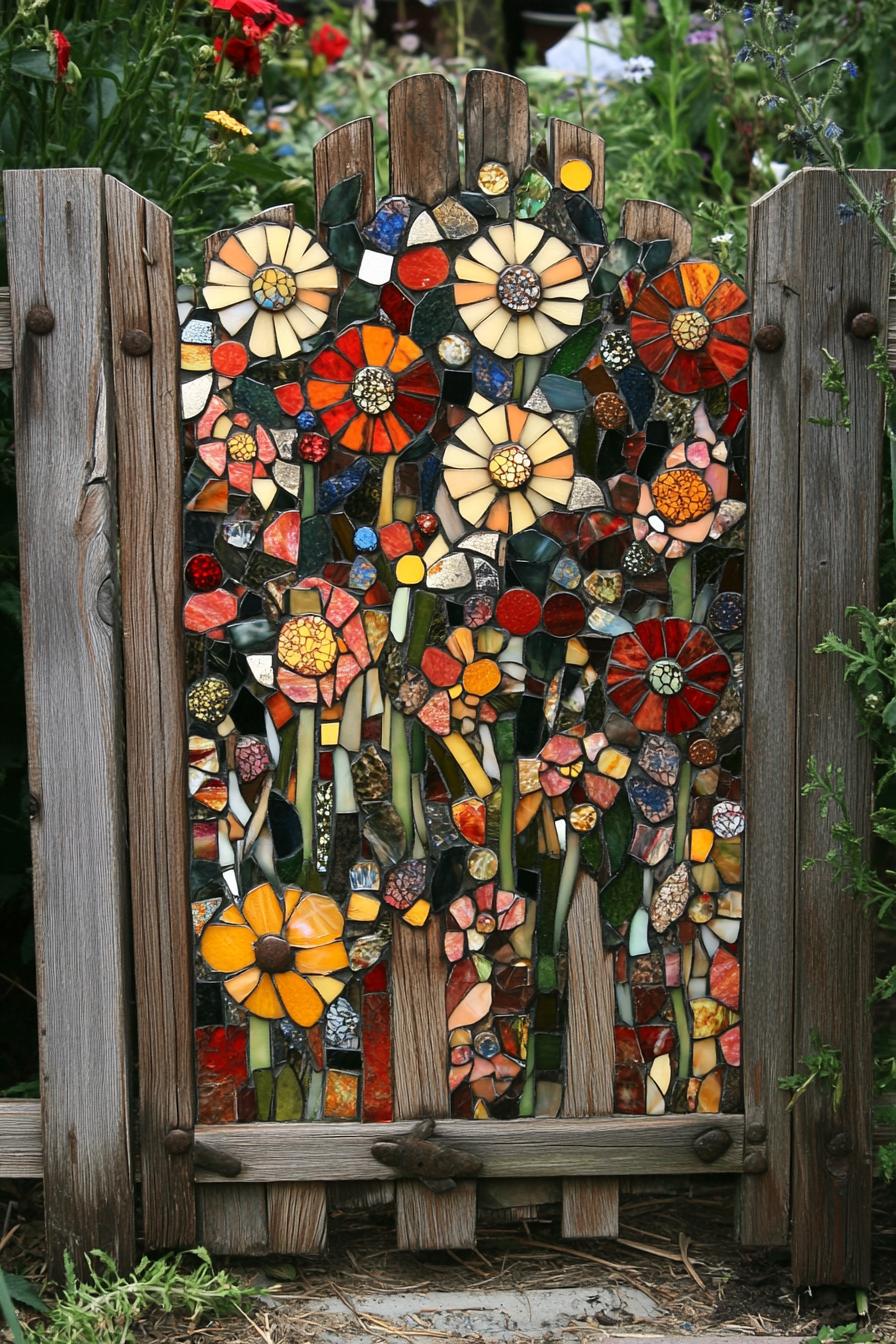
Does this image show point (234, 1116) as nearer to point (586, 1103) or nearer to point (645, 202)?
point (586, 1103)

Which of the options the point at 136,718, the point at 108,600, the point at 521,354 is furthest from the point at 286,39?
the point at 136,718

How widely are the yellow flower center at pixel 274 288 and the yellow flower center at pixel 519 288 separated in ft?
0.96

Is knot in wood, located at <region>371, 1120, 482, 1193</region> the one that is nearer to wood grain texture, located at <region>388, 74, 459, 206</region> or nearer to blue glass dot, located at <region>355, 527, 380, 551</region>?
blue glass dot, located at <region>355, 527, 380, 551</region>

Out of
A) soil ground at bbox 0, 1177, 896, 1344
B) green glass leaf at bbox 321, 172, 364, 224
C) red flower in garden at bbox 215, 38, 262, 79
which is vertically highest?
red flower in garden at bbox 215, 38, 262, 79

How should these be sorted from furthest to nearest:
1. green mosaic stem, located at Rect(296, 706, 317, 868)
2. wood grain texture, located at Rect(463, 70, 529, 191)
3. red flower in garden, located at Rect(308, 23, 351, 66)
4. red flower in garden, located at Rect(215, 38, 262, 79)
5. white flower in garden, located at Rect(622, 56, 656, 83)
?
red flower in garden, located at Rect(308, 23, 351, 66) < white flower in garden, located at Rect(622, 56, 656, 83) < red flower in garden, located at Rect(215, 38, 262, 79) < green mosaic stem, located at Rect(296, 706, 317, 868) < wood grain texture, located at Rect(463, 70, 529, 191)

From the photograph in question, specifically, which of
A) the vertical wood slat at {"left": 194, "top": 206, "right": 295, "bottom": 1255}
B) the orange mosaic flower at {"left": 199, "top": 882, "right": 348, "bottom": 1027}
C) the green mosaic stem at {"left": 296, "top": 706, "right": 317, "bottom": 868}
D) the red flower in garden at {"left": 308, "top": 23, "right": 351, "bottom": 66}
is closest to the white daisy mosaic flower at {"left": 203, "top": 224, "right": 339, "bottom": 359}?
the vertical wood slat at {"left": 194, "top": 206, "right": 295, "bottom": 1255}

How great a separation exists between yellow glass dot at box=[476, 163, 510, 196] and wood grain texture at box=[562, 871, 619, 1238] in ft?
3.26

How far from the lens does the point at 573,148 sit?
5.83 ft

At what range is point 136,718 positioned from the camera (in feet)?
6.12

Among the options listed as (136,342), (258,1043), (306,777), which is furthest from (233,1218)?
(136,342)

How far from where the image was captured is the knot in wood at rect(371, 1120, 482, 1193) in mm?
1915

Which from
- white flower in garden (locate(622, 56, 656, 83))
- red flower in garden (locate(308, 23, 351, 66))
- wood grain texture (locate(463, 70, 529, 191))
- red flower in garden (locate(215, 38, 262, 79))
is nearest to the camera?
wood grain texture (locate(463, 70, 529, 191))

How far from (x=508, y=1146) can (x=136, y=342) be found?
130 cm

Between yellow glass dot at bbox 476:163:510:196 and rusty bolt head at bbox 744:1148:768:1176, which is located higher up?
yellow glass dot at bbox 476:163:510:196
